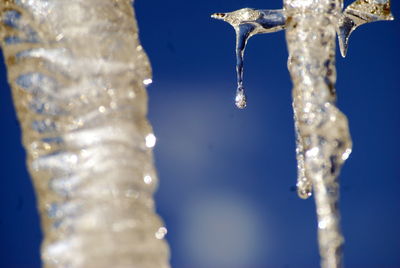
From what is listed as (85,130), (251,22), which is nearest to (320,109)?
(251,22)

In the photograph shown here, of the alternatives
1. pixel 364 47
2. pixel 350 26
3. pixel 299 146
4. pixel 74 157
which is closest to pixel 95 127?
pixel 74 157

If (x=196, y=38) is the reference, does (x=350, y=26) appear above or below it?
below

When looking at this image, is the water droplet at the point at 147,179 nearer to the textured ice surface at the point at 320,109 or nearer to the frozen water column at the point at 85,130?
the frozen water column at the point at 85,130

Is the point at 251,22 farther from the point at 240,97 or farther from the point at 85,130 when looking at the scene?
the point at 85,130

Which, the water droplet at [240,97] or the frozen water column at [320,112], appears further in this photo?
the water droplet at [240,97]

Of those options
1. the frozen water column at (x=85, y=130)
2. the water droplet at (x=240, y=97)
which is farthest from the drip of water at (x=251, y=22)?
the frozen water column at (x=85, y=130)

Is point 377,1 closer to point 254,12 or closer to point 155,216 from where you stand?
point 254,12

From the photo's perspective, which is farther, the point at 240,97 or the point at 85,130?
the point at 240,97
